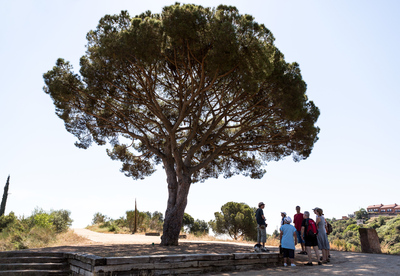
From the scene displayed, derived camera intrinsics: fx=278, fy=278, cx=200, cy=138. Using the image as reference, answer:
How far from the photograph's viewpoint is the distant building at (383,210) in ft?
284

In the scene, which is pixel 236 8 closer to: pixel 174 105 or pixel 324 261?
pixel 174 105

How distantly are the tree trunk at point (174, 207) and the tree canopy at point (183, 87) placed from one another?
0.13 feet

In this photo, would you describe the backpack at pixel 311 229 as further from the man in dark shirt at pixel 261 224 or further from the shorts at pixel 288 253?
the man in dark shirt at pixel 261 224

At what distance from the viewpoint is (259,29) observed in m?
9.90

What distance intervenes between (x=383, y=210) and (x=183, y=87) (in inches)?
4260

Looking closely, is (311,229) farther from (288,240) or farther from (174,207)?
(174,207)

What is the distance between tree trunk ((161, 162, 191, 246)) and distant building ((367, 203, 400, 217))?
94.0m

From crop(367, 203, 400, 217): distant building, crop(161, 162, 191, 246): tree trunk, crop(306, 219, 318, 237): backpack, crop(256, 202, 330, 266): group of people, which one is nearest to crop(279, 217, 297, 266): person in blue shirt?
crop(256, 202, 330, 266): group of people

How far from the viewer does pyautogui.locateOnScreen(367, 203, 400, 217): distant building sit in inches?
3405

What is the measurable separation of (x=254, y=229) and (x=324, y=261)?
17.5 m

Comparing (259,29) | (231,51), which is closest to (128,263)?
(231,51)

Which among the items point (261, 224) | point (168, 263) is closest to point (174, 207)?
point (261, 224)

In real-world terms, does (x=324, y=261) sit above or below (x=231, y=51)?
below

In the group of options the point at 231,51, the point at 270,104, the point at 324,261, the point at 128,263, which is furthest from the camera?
the point at 270,104
